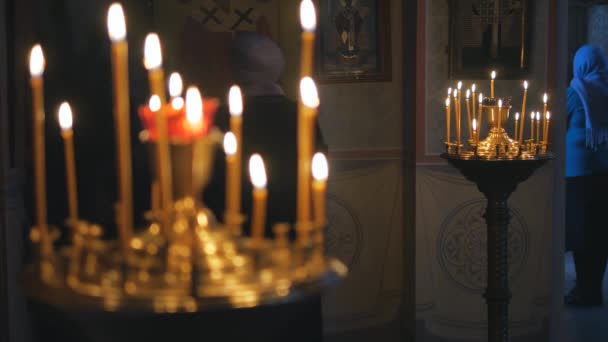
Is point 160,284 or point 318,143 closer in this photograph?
point 160,284

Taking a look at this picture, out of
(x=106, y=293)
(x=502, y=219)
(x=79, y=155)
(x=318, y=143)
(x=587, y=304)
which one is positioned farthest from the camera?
(x=587, y=304)

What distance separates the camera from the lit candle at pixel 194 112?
2.94ft

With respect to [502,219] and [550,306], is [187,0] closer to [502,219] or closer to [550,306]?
[502,219]

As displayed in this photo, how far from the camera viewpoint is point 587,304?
178 inches

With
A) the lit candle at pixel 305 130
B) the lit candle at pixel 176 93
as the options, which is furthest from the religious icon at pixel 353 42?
the lit candle at pixel 305 130

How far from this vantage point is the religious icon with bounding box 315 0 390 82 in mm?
3934

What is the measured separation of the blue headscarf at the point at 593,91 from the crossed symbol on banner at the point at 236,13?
1.93 metres

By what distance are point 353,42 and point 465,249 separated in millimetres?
1184

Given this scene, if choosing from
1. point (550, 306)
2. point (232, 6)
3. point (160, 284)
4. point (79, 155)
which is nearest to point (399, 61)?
point (232, 6)

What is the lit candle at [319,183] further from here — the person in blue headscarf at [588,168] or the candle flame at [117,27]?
the person in blue headscarf at [588,168]

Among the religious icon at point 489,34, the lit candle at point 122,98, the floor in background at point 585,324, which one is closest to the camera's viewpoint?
the lit candle at point 122,98

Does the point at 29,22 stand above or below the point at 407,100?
above

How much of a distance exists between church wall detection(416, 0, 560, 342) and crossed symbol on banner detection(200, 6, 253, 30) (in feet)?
3.47

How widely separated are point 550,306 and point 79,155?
228cm
